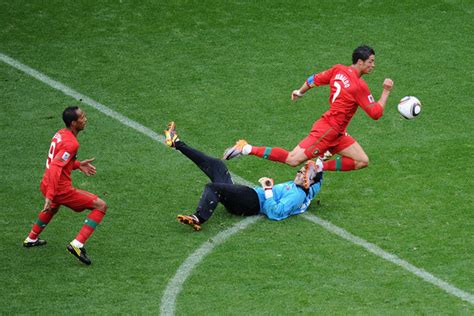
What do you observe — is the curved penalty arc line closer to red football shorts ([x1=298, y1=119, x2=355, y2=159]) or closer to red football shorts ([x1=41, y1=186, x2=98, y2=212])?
red football shorts ([x1=298, y1=119, x2=355, y2=159])

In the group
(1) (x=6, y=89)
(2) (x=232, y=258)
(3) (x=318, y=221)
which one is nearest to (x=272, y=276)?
(2) (x=232, y=258)

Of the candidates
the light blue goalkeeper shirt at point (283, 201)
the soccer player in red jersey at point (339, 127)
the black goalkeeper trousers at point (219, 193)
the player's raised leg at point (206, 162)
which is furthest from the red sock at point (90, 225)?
the soccer player in red jersey at point (339, 127)

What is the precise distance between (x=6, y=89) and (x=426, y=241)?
797cm

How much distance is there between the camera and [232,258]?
12352mm

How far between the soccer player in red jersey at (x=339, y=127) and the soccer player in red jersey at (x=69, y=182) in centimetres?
240

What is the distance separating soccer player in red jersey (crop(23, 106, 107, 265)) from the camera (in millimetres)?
11852

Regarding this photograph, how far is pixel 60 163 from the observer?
11859 millimetres

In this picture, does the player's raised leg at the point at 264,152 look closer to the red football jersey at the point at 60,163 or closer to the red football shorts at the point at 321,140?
the red football shorts at the point at 321,140

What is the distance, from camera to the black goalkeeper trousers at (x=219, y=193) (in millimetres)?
13031

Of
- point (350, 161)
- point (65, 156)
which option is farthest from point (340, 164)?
point (65, 156)

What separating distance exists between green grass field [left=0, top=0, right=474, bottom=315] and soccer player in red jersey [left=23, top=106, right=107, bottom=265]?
0.40 m

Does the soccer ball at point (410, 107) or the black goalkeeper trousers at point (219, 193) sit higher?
the soccer ball at point (410, 107)

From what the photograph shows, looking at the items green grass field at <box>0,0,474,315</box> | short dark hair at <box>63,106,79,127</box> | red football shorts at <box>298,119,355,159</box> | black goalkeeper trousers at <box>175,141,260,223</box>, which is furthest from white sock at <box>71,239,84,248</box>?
red football shorts at <box>298,119,355,159</box>

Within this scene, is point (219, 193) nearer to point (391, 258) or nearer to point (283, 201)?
point (283, 201)
